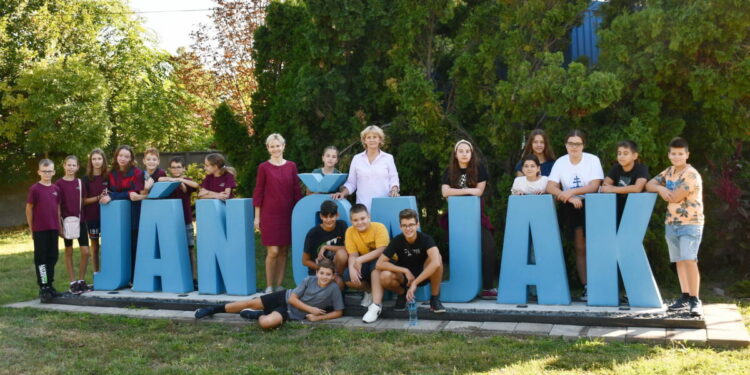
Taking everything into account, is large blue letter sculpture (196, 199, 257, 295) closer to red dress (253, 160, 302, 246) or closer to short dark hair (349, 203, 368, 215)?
red dress (253, 160, 302, 246)

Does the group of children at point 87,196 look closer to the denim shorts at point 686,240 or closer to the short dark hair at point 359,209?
the short dark hair at point 359,209

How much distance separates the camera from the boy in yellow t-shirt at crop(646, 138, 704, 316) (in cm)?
525

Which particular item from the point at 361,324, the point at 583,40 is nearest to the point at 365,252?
the point at 361,324

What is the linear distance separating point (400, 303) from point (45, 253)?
400 cm

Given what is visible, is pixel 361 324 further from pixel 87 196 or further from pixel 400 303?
pixel 87 196

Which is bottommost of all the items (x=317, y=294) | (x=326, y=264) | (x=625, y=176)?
(x=317, y=294)

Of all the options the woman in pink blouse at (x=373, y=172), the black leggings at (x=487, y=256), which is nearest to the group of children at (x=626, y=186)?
the black leggings at (x=487, y=256)

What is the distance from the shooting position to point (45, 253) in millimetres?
7172

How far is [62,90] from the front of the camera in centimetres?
1673

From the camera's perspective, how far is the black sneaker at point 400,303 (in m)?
5.94

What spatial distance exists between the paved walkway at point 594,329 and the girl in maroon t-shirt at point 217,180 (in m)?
1.43

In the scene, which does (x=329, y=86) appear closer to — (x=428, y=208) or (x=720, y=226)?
(x=428, y=208)

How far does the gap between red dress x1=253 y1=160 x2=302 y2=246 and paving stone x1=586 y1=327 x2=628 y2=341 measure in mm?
3184

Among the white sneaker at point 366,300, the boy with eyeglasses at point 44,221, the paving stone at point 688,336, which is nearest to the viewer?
the paving stone at point 688,336
